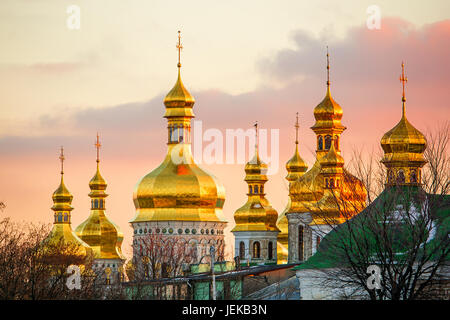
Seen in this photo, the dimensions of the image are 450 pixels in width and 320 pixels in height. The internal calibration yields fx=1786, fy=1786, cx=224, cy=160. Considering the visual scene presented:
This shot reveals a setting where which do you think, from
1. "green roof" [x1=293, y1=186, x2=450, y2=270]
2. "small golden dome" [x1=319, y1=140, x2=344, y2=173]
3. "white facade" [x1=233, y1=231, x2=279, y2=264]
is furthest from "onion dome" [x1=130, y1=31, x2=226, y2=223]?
"green roof" [x1=293, y1=186, x2=450, y2=270]

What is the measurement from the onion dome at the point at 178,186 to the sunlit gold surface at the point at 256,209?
604cm

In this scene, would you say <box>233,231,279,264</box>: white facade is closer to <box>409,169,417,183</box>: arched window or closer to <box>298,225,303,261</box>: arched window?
<box>298,225,303,261</box>: arched window

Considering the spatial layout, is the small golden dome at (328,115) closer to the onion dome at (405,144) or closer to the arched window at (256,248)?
the arched window at (256,248)

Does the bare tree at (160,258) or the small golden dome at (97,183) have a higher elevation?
the small golden dome at (97,183)

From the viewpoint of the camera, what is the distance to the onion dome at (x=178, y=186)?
95.4 metres

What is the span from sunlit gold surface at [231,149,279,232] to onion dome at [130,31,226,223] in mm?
6043

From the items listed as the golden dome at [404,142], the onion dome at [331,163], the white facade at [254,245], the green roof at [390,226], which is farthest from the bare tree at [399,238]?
the white facade at [254,245]

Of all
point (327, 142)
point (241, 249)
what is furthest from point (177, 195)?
point (327, 142)

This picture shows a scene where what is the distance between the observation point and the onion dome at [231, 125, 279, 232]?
290 ft

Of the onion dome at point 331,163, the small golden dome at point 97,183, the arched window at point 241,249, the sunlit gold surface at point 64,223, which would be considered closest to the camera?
the onion dome at point 331,163

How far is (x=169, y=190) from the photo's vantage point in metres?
95.3
